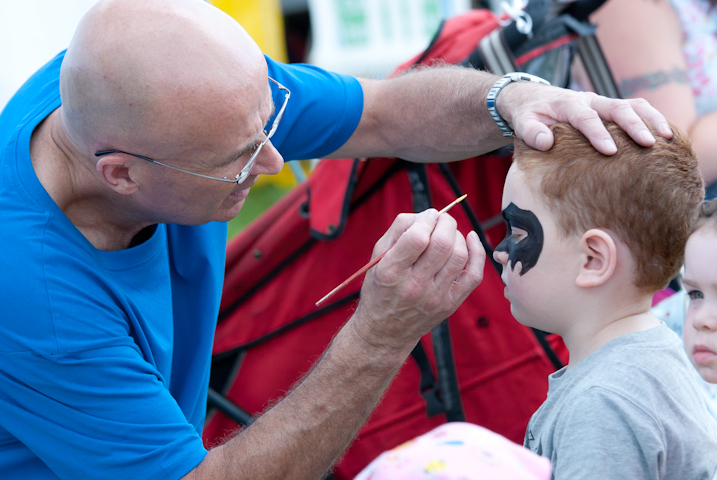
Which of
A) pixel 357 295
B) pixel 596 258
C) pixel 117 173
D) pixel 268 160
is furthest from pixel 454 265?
pixel 357 295

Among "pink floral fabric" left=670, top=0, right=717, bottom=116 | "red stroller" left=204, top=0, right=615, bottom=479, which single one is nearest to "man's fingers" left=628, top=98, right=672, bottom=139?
"red stroller" left=204, top=0, right=615, bottom=479

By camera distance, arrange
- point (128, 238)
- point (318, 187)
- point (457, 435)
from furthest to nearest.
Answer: point (318, 187) < point (128, 238) < point (457, 435)

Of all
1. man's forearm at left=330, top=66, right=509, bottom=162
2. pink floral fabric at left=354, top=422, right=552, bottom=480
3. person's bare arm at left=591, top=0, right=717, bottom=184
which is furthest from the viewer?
person's bare arm at left=591, top=0, right=717, bottom=184

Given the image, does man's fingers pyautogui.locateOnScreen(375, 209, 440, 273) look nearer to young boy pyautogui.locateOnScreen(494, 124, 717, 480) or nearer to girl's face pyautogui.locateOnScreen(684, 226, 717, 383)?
young boy pyautogui.locateOnScreen(494, 124, 717, 480)

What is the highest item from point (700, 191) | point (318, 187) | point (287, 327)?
point (700, 191)

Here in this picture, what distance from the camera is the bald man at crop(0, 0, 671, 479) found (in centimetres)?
122

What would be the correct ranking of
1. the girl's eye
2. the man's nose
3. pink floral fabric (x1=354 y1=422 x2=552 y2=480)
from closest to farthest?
1. pink floral fabric (x1=354 y1=422 x2=552 y2=480)
2. the girl's eye
3. the man's nose

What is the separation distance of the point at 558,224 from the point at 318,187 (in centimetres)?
110

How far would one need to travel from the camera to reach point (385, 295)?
1.32 metres

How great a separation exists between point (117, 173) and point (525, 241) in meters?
0.89

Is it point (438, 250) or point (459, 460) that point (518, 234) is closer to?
point (438, 250)

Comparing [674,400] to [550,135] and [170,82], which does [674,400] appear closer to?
[550,135]

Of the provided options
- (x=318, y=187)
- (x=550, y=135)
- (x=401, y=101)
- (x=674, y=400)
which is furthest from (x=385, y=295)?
(x=318, y=187)

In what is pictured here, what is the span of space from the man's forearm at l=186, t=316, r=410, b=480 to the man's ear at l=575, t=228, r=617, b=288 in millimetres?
439
